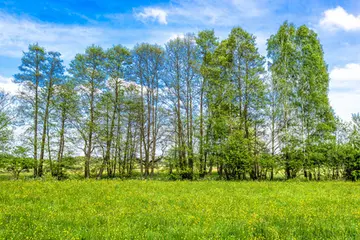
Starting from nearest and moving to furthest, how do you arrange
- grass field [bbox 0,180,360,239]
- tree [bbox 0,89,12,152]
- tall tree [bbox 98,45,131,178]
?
grass field [bbox 0,180,360,239]
tree [bbox 0,89,12,152]
tall tree [bbox 98,45,131,178]

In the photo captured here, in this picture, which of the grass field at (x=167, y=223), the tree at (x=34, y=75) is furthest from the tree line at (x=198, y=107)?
the grass field at (x=167, y=223)

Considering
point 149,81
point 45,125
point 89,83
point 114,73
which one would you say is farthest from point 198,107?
point 45,125

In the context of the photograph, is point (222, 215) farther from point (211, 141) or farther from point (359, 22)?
point (211, 141)

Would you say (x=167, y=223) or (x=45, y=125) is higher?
(x=45, y=125)

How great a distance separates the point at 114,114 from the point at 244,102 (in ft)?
52.1

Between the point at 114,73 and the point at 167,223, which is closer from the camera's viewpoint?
the point at 167,223

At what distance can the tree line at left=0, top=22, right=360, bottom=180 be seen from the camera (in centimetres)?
2862

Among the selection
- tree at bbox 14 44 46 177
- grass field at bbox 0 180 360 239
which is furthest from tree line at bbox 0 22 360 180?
grass field at bbox 0 180 360 239

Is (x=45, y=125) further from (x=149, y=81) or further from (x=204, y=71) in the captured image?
(x=204, y=71)

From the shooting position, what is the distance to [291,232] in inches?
255

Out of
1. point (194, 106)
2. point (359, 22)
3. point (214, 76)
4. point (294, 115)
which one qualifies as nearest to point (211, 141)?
point (194, 106)

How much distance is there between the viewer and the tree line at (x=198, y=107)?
28625 mm

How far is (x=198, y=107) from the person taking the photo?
30.5 metres

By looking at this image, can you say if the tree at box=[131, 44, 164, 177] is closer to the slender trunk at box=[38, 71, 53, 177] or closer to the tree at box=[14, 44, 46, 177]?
the slender trunk at box=[38, 71, 53, 177]
